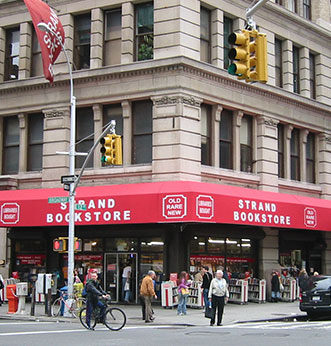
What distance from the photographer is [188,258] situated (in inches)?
1019

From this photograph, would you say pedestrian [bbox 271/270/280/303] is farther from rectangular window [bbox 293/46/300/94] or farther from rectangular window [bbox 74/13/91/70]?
rectangular window [bbox 74/13/91/70]

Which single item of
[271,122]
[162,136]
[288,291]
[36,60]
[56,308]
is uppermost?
[36,60]

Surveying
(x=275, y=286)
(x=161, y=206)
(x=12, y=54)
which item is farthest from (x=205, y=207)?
(x=12, y=54)

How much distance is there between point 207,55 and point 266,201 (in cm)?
695

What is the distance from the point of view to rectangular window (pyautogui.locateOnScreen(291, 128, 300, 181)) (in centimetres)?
3192

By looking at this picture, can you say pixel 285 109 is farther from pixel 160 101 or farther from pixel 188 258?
pixel 188 258

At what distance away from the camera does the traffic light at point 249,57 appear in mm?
11031

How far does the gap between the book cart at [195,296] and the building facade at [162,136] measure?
118 centimetres

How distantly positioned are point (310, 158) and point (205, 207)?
11.1 m

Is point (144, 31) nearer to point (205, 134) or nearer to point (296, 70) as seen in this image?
point (205, 134)

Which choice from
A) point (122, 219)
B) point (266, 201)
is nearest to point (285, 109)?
point (266, 201)

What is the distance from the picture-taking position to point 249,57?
438 inches

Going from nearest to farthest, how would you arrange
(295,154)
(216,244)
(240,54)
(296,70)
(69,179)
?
(240,54)
(69,179)
(216,244)
(295,154)
(296,70)

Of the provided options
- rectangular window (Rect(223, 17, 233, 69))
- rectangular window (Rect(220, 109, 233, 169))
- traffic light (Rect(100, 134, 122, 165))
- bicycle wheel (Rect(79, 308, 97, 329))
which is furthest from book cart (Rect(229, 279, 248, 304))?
traffic light (Rect(100, 134, 122, 165))
